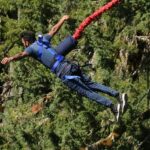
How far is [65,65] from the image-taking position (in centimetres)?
999

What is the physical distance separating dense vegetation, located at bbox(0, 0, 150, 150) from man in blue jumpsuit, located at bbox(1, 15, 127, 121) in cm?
381

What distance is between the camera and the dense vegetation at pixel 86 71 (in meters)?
14.1

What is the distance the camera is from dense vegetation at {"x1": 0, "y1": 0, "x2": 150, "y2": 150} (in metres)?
14.1

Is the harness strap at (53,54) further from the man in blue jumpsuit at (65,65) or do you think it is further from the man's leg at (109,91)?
the man's leg at (109,91)

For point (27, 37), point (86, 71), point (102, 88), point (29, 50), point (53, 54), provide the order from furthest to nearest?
point (86, 71)
point (102, 88)
point (53, 54)
point (29, 50)
point (27, 37)

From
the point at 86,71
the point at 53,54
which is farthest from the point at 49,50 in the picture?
the point at 86,71

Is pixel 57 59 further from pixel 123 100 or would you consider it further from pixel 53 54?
pixel 123 100

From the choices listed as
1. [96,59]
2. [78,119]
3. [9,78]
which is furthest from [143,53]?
[9,78]

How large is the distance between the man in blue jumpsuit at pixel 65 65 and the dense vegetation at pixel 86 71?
3.81 meters

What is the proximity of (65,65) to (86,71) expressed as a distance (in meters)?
4.59

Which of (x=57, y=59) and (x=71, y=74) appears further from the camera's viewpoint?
(x=71, y=74)

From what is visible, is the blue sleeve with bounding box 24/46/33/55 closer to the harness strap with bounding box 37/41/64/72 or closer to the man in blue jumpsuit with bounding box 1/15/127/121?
the man in blue jumpsuit with bounding box 1/15/127/121

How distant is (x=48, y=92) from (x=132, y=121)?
2481 mm

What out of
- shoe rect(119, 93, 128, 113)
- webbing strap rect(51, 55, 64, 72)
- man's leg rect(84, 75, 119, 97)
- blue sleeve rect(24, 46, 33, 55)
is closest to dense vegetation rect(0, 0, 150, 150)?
shoe rect(119, 93, 128, 113)
